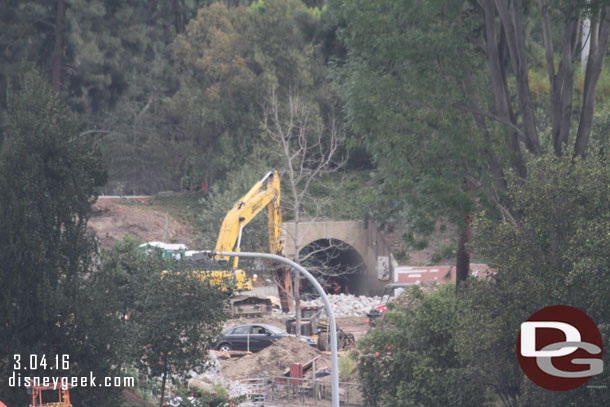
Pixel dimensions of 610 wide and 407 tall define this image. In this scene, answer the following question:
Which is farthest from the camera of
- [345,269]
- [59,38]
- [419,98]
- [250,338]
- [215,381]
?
[345,269]

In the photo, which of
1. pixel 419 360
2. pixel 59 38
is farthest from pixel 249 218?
pixel 59 38

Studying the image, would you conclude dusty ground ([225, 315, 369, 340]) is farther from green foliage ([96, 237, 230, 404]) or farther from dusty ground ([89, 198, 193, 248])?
green foliage ([96, 237, 230, 404])

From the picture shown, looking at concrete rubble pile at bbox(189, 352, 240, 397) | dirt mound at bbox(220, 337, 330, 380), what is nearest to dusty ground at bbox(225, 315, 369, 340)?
dirt mound at bbox(220, 337, 330, 380)

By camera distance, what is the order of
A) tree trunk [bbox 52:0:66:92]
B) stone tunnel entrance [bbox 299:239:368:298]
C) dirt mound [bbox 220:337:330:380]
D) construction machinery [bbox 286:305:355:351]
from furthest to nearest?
1. stone tunnel entrance [bbox 299:239:368:298]
2. tree trunk [bbox 52:0:66:92]
3. construction machinery [bbox 286:305:355:351]
4. dirt mound [bbox 220:337:330:380]

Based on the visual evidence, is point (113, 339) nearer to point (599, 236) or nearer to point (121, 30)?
point (599, 236)

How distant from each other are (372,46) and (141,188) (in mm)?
42934

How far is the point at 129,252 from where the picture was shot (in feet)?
69.2

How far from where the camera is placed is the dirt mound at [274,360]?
88.0 feet

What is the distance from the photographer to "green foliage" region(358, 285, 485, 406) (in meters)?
15.7

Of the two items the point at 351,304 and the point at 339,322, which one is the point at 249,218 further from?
the point at 351,304

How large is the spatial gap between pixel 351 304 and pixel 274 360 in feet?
57.4

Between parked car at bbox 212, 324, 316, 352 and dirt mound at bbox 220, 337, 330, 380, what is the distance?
2916 millimetres
